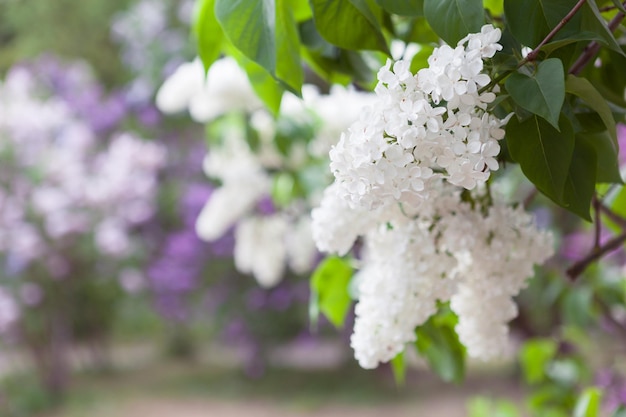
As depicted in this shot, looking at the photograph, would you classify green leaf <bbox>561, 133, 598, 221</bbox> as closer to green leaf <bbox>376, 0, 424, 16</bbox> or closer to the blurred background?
green leaf <bbox>376, 0, 424, 16</bbox>

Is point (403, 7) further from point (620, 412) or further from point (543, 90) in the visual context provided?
point (620, 412)

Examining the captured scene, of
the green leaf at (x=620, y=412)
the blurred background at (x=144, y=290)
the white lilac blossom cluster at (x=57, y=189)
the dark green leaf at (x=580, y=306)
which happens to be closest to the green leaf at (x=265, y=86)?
the green leaf at (x=620, y=412)

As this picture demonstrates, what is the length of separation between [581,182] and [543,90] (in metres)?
0.06

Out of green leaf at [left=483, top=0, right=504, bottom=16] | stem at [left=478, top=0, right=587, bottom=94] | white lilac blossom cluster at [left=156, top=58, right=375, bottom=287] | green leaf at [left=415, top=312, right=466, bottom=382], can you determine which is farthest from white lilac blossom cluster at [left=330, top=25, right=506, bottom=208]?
white lilac blossom cluster at [left=156, top=58, right=375, bottom=287]

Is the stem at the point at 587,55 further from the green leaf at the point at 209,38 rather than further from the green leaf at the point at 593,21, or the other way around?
the green leaf at the point at 209,38

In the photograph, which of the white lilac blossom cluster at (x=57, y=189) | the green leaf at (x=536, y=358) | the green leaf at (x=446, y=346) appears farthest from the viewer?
the white lilac blossom cluster at (x=57, y=189)

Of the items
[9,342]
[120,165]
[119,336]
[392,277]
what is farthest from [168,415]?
[392,277]

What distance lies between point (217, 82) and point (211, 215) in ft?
0.73

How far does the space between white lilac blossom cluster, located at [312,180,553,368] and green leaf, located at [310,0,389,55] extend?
2.5 inches

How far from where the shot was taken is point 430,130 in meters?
0.24

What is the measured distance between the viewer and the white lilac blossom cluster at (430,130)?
24cm

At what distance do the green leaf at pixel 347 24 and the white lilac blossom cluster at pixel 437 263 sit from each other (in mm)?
64

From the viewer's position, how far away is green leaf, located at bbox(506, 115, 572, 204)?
0.26 metres

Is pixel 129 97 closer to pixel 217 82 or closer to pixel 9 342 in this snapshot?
pixel 9 342
